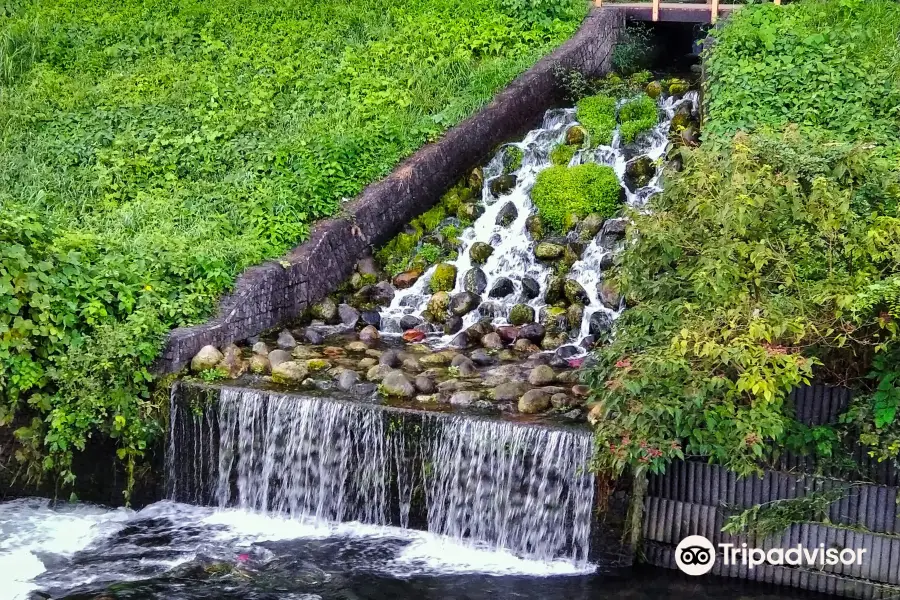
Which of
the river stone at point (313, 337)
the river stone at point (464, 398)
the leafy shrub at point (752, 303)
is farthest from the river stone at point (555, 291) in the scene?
the leafy shrub at point (752, 303)

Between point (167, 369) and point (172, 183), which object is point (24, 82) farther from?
point (167, 369)

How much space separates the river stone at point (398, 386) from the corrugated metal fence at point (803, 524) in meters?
2.39

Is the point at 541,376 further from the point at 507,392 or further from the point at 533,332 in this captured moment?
the point at 533,332

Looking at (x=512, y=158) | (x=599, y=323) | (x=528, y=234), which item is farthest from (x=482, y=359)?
(x=512, y=158)

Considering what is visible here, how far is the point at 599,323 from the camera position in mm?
10297

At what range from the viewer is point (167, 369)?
365 inches

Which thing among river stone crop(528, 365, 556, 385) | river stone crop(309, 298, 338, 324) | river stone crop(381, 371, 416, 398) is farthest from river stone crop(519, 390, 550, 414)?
river stone crop(309, 298, 338, 324)

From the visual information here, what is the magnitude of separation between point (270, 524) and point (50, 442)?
214 cm

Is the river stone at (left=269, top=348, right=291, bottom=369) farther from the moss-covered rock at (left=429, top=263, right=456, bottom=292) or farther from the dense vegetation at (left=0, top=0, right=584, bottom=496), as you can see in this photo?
A: the moss-covered rock at (left=429, top=263, right=456, bottom=292)

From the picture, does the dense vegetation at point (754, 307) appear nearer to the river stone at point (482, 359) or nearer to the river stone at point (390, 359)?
the river stone at point (482, 359)

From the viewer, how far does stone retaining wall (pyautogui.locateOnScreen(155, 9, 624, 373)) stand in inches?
399

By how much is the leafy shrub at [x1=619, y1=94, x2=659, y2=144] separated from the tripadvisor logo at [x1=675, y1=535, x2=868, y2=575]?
6454 mm

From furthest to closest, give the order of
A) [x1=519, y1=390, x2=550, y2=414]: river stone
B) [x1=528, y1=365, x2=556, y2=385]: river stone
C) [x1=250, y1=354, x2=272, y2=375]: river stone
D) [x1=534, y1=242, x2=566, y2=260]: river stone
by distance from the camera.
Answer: [x1=534, y1=242, x2=566, y2=260]: river stone, [x1=250, y1=354, x2=272, y2=375]: river stone, [x1=528, y1=365, x2=556, y2=385]: river stone, [x1=519, y1=390, x2=550, y2=414]: river stone

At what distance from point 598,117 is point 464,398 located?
5794mm
